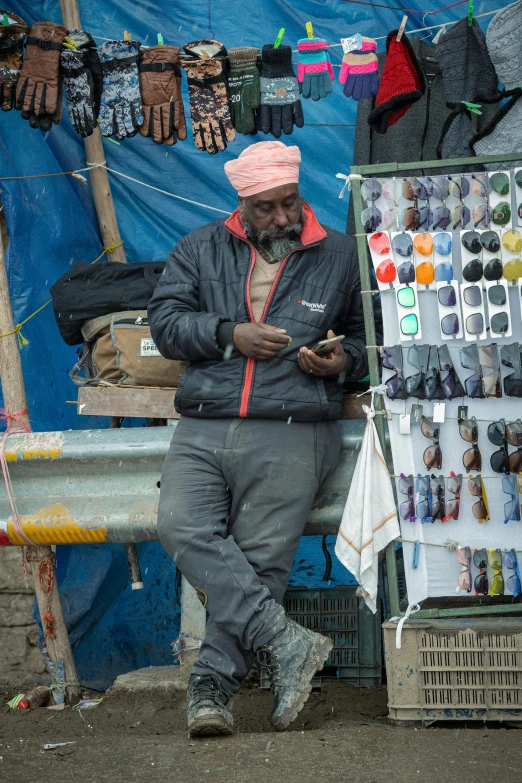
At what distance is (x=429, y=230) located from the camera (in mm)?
3605

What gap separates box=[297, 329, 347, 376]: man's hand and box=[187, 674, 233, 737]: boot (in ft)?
3.90

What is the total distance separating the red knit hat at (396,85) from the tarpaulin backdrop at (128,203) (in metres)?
0.61

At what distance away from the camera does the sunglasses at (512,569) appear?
3529 mm

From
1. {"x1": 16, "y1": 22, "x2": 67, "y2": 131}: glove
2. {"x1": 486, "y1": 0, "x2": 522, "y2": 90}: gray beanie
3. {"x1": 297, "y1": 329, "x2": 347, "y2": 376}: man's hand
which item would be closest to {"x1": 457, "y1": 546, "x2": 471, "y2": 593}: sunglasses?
{"x1": 297, "y1": 329, "x2": 347, "y2": 376}: man's hand

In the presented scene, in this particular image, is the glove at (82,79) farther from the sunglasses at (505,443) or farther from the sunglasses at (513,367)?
the sunglasses at (505,443)

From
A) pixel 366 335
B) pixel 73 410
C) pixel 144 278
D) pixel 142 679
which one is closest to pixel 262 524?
pixel 366 335

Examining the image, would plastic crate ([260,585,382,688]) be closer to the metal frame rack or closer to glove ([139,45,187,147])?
the metal frame rack

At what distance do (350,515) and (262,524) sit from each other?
35cm

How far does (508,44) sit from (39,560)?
310cm

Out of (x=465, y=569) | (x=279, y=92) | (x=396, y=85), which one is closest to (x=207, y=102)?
(x=279, y=92)

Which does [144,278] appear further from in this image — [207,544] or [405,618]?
[405,618]

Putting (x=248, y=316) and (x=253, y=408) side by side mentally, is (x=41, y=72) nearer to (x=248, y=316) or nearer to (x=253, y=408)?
(x=248, y=316)

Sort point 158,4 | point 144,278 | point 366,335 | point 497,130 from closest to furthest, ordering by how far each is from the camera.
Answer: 1. point 366,335
2. point 497,130
3. point 144,278
4. point 158,4

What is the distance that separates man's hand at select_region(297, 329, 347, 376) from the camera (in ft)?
11.7
